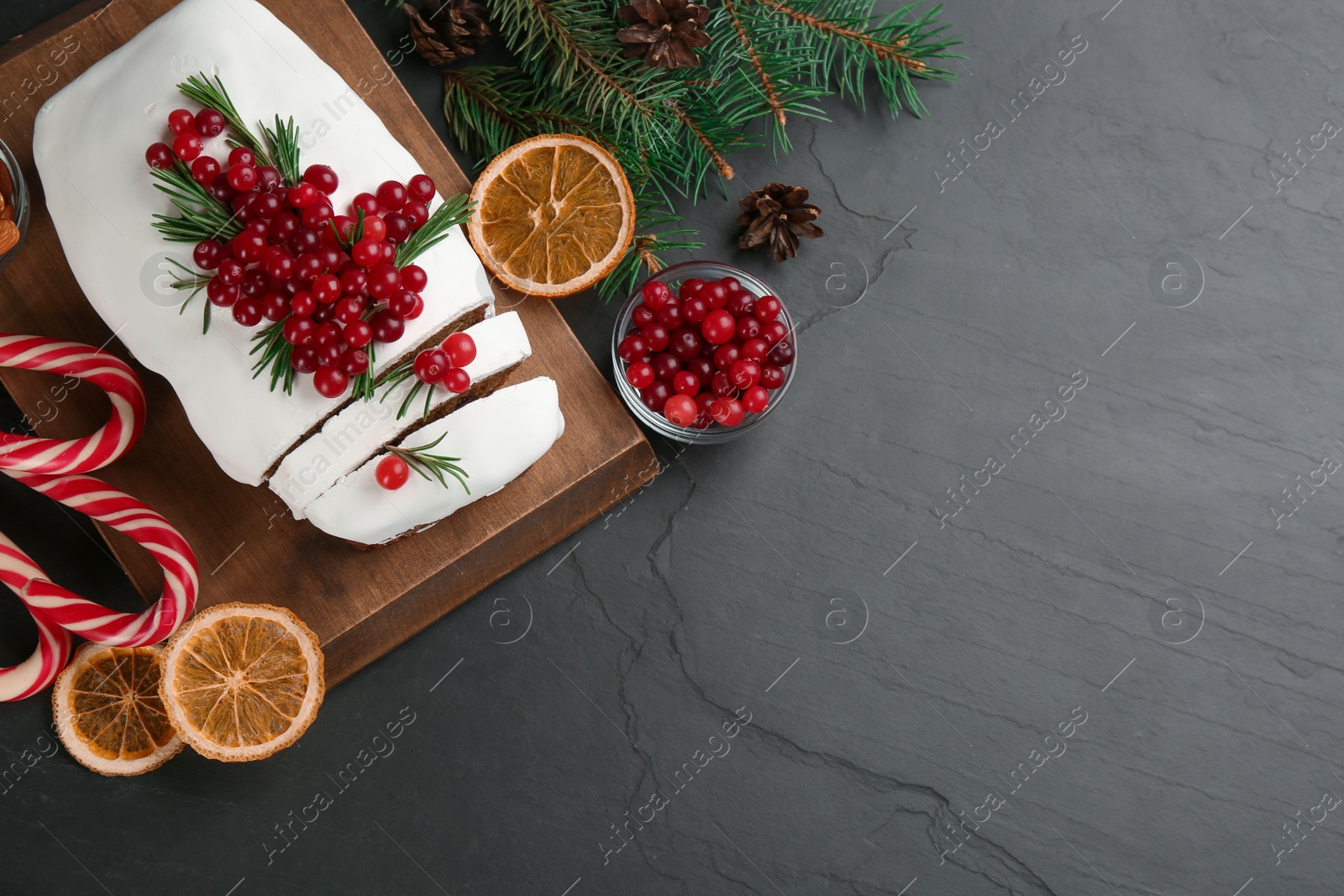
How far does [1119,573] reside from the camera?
2041 millimetres

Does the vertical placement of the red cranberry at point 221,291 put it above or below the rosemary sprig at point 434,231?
above

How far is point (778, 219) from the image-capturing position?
195 cm

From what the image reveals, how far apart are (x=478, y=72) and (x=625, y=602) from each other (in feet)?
4.06

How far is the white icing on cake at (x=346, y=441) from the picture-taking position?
61.0 inches

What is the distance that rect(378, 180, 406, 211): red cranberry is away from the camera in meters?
1.53

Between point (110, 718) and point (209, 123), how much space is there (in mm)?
1255

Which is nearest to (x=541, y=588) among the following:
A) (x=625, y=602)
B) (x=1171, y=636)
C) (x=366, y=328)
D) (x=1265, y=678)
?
(x=625, y=602)

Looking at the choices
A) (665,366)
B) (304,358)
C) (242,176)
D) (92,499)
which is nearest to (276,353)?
(304,358)

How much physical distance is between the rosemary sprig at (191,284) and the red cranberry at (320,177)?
0.25 metres

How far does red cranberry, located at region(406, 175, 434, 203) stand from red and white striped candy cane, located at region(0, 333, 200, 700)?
70 cm

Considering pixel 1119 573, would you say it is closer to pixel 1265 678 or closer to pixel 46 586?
pixel 1265 678

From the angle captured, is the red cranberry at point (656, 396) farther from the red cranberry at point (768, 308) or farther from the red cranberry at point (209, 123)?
the red cranberry at point (209, 123)

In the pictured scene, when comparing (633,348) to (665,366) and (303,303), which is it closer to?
(665,366)

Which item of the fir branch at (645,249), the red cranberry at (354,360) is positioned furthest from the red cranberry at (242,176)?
the fir branch at (645,249)
